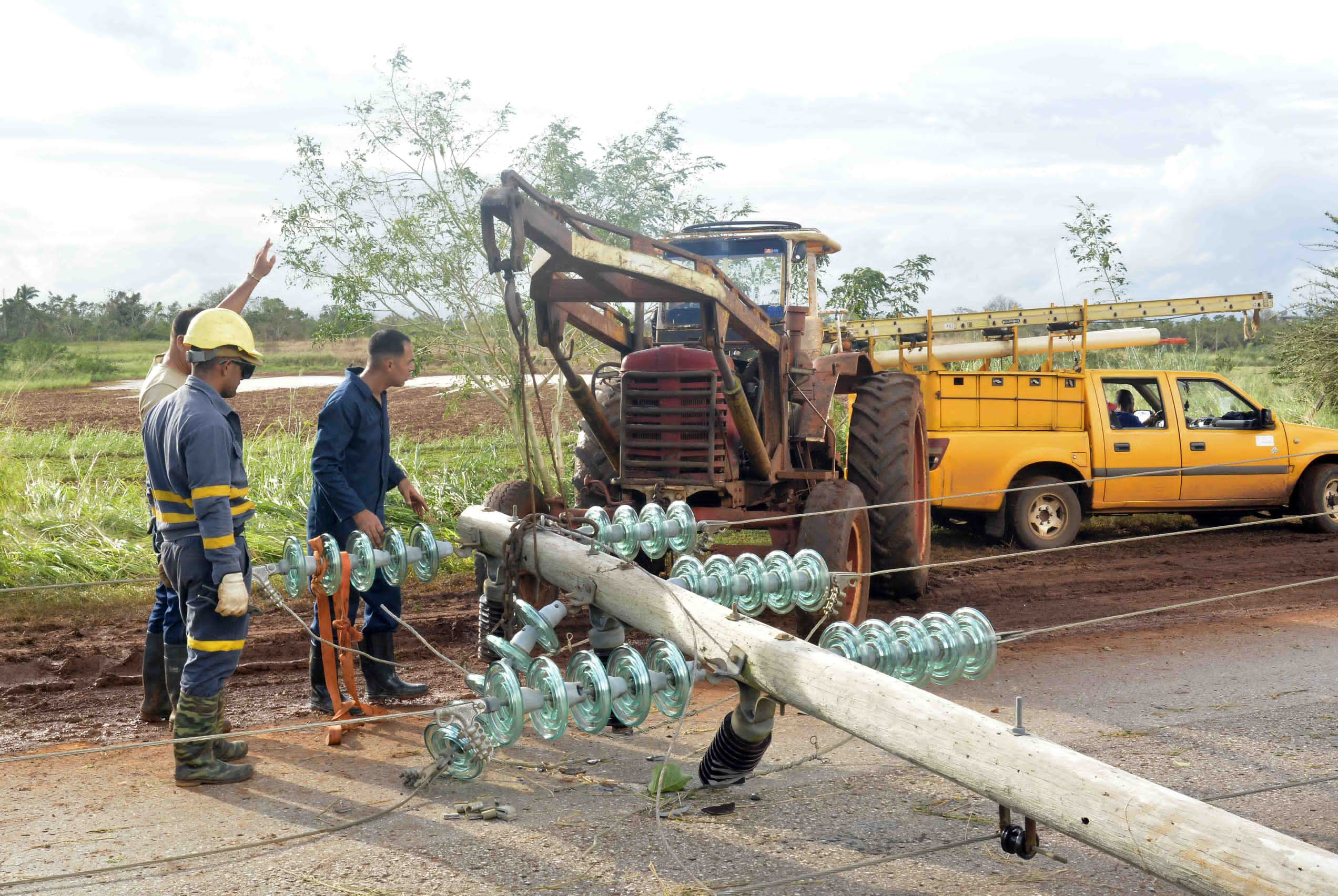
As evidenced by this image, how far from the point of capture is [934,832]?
4.63 m

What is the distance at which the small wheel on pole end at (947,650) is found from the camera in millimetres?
4059

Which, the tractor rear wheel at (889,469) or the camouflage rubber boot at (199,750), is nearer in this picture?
the camouflage rubber boot at (199,750)

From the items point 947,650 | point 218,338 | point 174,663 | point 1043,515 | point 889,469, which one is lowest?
point 174,663

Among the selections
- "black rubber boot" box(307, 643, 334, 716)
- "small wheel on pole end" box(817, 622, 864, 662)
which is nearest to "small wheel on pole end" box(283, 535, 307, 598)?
"black rubber boot" box(307, 643, 334, 716)

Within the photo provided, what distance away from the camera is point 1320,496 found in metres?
12.0

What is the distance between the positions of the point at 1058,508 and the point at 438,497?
20.5 ft

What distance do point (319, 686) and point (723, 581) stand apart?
2859 mm

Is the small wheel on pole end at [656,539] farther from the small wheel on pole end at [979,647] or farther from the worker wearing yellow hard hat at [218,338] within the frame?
the worker wearing yellow hard hat at [218,338]

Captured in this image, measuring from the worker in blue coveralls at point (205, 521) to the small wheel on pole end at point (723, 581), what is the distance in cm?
208

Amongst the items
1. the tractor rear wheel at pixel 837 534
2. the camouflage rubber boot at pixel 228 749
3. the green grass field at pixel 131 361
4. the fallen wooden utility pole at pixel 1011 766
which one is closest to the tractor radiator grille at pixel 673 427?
the tractor rear wheel at pixel 837 534

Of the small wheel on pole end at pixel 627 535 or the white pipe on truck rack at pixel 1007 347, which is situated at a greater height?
the white pipe on truck rack at pixel 1007 347

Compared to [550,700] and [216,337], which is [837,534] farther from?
[216,337]

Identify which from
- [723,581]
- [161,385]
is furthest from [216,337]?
[723,581]

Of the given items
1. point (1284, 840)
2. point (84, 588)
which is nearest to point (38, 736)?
point (84, 588)
